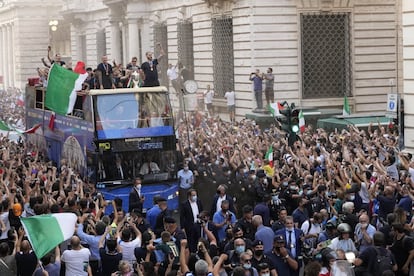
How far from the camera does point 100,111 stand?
73.8 feet

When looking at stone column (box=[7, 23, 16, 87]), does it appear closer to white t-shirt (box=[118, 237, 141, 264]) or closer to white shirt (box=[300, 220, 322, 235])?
white shirt (box=[300, 220, 322, 235])

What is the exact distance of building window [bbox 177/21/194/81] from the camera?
45.1 meters

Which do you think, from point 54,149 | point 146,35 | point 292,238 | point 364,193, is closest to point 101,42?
point 146,35

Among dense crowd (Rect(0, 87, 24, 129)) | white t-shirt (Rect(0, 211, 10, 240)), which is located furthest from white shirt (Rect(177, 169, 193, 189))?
dense crowd (Rect(0, 87, 24, 129))

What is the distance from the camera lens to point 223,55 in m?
40.7

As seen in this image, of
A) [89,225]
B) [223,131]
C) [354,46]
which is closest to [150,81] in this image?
[223,131]

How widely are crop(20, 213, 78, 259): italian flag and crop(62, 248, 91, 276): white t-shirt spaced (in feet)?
0.81

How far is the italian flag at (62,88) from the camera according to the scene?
24250mm

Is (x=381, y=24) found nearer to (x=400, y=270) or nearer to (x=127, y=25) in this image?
(x=127, y=25)

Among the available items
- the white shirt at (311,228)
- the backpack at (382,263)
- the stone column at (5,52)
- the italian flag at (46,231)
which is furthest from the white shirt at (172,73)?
the stone column at (5,52)

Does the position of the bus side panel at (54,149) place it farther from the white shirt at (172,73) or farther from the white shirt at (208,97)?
the white shirt at (172,73)

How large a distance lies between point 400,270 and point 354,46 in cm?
2504

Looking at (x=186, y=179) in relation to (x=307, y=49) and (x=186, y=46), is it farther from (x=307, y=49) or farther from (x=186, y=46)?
(x=186, y=46)

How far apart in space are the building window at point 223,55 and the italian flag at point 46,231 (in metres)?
26.6
